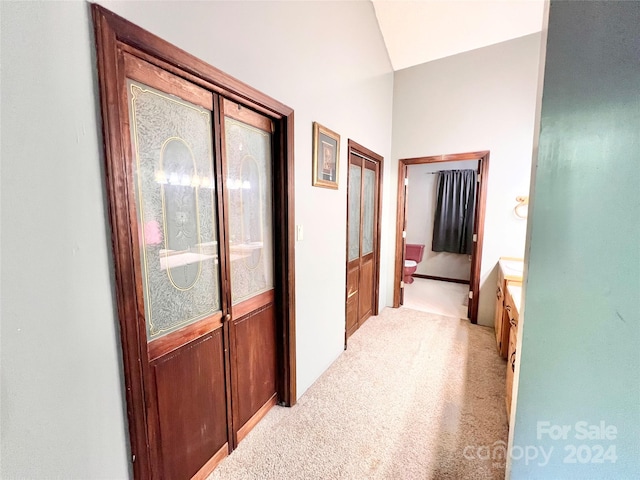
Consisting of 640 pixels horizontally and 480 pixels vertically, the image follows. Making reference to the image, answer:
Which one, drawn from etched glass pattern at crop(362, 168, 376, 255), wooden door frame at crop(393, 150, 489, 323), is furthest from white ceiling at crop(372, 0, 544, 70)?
etched glass pattern at crop(362, 168, 376, 255)

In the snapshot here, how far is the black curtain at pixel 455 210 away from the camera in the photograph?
5.07m

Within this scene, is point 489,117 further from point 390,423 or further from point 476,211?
point 390,423

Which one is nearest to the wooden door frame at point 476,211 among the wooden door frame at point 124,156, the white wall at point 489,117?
the white wall at point 489,117

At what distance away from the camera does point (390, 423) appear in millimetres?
1726

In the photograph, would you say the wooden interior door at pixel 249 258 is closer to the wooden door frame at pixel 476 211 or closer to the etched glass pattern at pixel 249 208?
the etched glass pattern at pixel 249 208

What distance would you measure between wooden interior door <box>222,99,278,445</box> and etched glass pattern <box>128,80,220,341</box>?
121mm

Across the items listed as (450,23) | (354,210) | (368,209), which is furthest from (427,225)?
(450,23)

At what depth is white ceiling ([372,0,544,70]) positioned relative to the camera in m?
2.57

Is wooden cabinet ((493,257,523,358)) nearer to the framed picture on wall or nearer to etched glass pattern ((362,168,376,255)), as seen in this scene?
etched glass pattern ((362,168,376,255))

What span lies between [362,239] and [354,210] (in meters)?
0.39

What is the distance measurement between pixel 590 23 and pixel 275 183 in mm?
1403

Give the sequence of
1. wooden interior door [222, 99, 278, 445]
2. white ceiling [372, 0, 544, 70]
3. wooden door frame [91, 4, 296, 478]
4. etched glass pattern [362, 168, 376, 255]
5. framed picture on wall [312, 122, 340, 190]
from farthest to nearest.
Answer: etched glass pattern [362, 168, 376, 255], white ceiling [372, 0, 544, 70], framed picture on wall [312, 122, 340, 190], wooden interior door [222, 99, 278, 445], wooden door frame [91, 4, 296, 478]

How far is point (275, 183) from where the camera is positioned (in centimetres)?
166

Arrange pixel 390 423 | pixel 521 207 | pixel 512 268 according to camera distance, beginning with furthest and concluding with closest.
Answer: pixel 521 207 → pixel 512 268 → pixel 390 423
